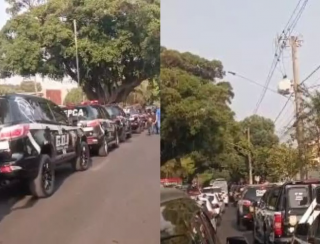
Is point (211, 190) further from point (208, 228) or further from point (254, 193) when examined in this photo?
point (254, 193)

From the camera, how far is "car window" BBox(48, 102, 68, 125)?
10.1 ft

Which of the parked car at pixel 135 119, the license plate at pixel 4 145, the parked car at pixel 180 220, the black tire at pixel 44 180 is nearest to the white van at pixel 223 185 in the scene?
the parked car at pixel 135 119

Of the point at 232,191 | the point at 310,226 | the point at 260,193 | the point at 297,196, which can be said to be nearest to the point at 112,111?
the point at 310,226

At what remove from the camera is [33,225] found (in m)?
2.96

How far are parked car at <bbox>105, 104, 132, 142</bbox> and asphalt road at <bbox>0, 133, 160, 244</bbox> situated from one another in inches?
9.1

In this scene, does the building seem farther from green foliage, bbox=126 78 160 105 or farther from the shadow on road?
the shadow on road

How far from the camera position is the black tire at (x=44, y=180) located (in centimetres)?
301

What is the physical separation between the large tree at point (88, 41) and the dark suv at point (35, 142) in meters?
0.18

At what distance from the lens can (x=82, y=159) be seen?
3.26 meters

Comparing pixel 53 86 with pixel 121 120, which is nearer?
pixel 53 86

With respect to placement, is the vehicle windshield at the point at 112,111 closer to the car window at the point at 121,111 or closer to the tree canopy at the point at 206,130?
the car window at the point at 121,111

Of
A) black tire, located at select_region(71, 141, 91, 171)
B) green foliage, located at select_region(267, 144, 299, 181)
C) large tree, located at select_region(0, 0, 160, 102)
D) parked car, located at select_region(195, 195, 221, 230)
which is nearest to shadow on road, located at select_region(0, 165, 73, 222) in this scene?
black tire, located at select_region(71, 141, 91, 171)

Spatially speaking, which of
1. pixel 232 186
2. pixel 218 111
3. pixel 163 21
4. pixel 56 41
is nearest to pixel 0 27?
pixel 56 41

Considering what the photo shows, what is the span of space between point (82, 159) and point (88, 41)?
1.88ft
